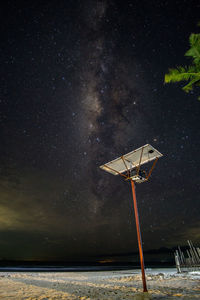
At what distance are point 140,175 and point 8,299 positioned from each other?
269 inches

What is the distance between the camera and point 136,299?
18.9 feet

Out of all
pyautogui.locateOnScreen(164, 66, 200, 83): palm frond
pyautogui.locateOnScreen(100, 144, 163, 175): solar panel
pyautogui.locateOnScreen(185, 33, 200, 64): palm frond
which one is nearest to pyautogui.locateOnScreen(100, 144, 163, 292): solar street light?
pyautogui.locateOnScreen(100, 144, 163, 175): solar panel

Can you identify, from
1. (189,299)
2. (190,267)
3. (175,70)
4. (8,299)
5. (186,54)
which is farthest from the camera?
(190,267)

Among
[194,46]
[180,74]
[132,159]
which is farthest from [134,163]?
[194,46]

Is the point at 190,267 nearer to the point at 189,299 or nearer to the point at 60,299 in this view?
the point at 189,299

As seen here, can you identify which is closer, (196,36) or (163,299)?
(163,299)

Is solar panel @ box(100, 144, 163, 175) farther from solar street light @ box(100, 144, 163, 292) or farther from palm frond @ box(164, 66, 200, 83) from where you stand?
palm frond @ box(164, 66, 200, 83)

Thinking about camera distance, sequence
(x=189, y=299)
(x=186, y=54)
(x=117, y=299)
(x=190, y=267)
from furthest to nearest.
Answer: (x=190, y=267), (x=186, y=54), (x=117, y=299), (x=189, y=299)

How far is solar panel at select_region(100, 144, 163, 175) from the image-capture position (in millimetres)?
7806

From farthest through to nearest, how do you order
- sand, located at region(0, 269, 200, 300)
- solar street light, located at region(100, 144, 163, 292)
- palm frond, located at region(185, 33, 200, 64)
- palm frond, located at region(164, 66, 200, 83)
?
palm frond, located at region(164, 66, 200, 83) → palm frond, located at region(185, 33, 200, 64) → solar street light, located at region(100, 144, 163, 292) → sand, located at region(0, 269, 200, 300)

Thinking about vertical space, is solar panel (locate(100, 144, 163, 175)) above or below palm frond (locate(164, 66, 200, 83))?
below

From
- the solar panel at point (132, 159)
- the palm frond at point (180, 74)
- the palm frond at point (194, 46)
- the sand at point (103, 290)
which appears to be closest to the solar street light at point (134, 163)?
the solar panel at point (132, 159)

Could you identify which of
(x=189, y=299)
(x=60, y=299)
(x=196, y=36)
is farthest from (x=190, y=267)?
(x=196, y=36)

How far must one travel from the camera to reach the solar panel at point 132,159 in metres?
7.81
